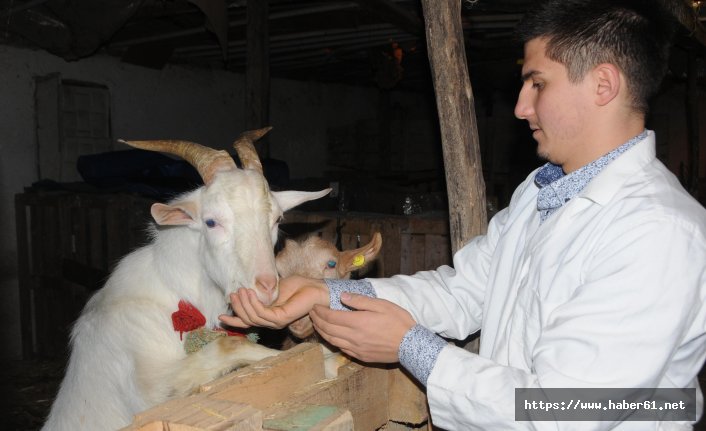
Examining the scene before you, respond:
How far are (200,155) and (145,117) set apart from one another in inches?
292

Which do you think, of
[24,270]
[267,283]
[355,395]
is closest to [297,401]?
[355,395]

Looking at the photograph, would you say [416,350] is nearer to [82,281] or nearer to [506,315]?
[506,315]

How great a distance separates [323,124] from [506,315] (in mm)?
12637

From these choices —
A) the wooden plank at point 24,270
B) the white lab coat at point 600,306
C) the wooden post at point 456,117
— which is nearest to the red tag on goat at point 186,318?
the wooden post at point 456,117

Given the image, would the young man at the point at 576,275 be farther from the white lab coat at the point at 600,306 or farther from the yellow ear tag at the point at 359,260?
the yellow ear tag at the point at 359,260

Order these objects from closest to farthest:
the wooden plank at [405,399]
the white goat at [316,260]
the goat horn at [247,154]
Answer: the wooden plank at [405,399] < the goat horn at [247,154] < the white goat at [316,260]

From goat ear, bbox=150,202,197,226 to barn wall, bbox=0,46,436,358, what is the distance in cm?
358

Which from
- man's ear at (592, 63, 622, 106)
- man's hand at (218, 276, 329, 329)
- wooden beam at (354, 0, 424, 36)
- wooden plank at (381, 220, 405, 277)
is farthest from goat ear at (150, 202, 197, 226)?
wooden beam at (354, 0, 424, 36)

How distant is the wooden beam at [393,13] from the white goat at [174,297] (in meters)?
4.18

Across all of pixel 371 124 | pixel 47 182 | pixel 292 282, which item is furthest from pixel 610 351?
pixel 371 124

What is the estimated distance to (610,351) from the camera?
4.85 feet

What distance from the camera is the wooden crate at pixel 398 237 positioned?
5.44m

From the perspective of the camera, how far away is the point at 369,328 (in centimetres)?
189

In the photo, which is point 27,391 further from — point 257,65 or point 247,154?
point 247,154
